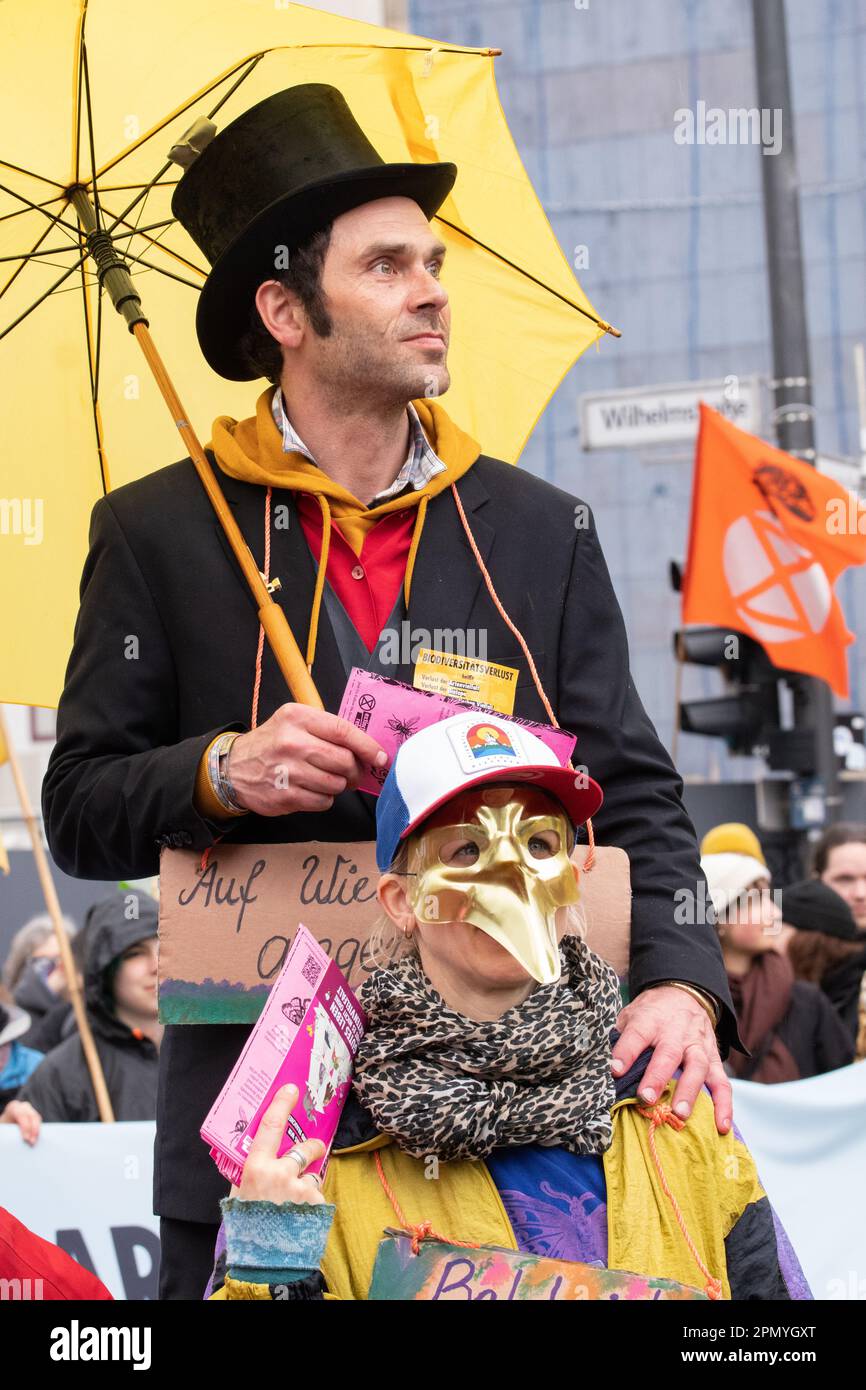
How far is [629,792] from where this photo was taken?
114 inches

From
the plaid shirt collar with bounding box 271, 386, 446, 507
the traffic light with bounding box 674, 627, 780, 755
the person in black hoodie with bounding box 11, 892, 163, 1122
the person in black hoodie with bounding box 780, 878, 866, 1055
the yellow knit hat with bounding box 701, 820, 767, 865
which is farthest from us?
the traffic light with bounding box 674, 627, 780, 755

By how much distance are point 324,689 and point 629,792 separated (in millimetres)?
498

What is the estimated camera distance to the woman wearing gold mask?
2.35m

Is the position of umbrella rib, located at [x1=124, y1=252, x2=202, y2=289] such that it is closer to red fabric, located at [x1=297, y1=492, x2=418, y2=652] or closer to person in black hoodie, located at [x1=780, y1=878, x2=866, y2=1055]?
red fabric, located at [x1=297, y1=492, x2=418, y2=652]

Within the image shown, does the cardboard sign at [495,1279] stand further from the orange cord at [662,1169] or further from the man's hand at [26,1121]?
the man's hand at [26,1121]

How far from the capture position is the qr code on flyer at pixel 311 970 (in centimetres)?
240

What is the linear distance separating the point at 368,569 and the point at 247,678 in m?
0.26

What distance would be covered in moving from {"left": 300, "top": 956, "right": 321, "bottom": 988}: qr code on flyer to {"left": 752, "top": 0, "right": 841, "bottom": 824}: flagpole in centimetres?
680

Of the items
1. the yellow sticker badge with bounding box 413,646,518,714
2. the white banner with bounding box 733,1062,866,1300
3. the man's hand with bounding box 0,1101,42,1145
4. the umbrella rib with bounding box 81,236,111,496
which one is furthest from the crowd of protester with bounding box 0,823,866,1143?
the yellow sticker badge with bounding box 413,646,518,714

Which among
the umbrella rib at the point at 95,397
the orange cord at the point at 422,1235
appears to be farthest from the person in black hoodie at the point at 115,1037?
the orange cord at the point at 422,1235

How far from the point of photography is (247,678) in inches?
112

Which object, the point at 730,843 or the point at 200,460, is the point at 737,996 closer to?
the point at 730,843
